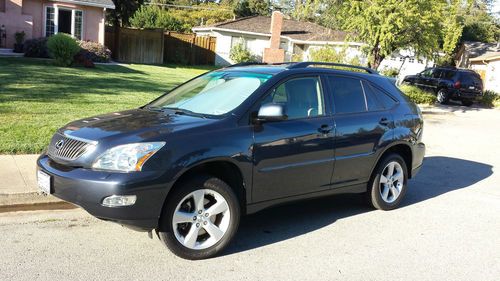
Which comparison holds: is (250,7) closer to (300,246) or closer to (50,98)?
(50,98)

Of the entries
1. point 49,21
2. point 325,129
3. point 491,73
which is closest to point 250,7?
point 491,73

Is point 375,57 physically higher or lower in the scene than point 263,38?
lower

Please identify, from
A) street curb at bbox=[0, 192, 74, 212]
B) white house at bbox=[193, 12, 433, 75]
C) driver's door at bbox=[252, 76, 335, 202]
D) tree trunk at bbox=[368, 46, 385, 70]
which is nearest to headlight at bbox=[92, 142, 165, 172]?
driver's door at bbox=[252, 76, 335, 202]

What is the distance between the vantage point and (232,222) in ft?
15.6

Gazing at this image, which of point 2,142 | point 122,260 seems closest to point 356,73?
point 122,260

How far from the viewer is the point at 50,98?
1158cm

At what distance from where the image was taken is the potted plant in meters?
23.5

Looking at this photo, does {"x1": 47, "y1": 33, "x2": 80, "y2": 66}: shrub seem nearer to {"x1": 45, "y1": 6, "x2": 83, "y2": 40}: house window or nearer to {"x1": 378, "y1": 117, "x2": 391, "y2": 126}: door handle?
{"x1": 45, "y1": 6, "x2": 83, "y2": 40}: house window

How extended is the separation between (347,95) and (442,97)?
20.4 m

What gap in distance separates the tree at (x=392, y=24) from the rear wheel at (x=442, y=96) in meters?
5.41

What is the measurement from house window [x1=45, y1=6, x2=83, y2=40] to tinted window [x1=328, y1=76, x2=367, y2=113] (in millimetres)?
22909

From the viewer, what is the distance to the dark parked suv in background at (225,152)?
4254mm

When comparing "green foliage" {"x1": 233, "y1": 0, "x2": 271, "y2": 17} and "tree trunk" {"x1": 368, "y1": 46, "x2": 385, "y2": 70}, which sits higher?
"green foliage" {"x1": 233, "y1": 0, "x2": 271, "y2": 17}

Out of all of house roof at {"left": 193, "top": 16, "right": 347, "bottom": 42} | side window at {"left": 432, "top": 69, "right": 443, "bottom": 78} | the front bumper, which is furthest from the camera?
house roof at {"left": 193, "top": 16, "right": 347, "bottom": 42}
